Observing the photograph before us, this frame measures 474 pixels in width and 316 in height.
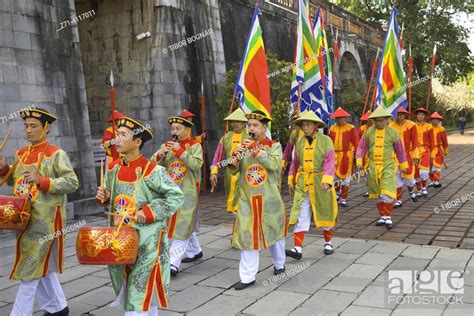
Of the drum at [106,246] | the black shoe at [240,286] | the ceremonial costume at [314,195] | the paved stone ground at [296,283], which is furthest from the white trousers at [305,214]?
the drum at [106,246]

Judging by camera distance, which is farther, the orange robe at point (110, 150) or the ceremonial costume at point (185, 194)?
the ceremonial costume at point (185, 194)

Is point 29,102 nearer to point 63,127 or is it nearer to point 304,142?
point 63,127

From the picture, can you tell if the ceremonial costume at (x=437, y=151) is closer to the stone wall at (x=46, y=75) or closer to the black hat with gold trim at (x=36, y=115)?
the stone wall at (x=46, y=75)

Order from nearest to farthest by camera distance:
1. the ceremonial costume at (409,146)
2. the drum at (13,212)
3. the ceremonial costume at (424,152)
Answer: the drum at (13,212)
the ceremonial costume at (409,146)
the ceremonial costume at (424,152)

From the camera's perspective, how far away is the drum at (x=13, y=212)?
12.5 feet

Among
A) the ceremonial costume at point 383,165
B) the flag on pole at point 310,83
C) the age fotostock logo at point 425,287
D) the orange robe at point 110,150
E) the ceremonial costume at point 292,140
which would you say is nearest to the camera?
the age fotostock logo at point 425,287

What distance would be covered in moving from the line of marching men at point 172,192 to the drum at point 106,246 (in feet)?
0.66

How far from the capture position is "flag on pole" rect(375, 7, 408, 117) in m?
9.92

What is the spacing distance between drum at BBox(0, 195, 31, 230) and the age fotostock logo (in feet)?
10.8

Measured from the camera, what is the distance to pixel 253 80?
8.08m

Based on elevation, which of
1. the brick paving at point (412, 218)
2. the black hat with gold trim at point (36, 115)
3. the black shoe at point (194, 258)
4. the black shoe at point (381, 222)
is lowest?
the brick paving at point (412, 218)

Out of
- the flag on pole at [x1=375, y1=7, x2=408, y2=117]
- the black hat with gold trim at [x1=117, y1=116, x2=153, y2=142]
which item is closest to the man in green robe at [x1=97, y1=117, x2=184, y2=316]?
the black hat with gold trim at [x1=117, y1=116, x2=153, y2=142]

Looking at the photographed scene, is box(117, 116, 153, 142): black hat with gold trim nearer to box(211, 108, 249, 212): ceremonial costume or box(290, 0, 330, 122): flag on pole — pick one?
box(211, 108, 249, 212): ceremonial costume

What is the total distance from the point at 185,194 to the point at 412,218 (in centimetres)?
455
